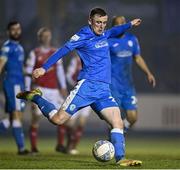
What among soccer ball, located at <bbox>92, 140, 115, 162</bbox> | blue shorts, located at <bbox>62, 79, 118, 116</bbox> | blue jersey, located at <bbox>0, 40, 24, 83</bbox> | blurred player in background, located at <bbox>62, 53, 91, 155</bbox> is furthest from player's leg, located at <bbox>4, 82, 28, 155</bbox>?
soccer ball, located at <bbox>92, 140, 115, 162</bbox>

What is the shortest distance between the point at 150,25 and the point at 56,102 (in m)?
6.26

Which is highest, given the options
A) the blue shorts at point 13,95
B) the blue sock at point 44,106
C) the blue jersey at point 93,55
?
the blue jersey at point 93,55

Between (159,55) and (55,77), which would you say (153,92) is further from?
(55,77)

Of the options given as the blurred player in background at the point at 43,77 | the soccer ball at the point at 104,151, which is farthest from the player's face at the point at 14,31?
the soccer ball at the point at 104,151

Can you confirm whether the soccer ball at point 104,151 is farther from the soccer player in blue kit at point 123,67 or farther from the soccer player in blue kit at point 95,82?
the soccer player in blue kit at point 123,67

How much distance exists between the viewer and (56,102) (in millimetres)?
15938

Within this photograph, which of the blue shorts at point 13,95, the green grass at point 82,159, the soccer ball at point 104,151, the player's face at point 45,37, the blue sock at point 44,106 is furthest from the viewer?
the player's face at point 45,37

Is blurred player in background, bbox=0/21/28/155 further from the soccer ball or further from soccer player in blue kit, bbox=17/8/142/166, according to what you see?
the soccer ball

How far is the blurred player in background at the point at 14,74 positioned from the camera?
49.2ft

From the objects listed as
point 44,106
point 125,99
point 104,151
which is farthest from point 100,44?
point 125,99

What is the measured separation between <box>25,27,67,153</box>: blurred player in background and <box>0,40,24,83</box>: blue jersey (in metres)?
0.47

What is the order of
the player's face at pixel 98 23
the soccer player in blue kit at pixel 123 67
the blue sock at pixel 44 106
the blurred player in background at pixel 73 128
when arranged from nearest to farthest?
1. the player's face at pixel 98 23
2. the blue sock at pixel 44 106
3. the soccer player in blue kit at pixel 123 67
4. the blurred player in background at pixel 73 128

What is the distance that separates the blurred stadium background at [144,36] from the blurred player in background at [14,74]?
4.65 meters

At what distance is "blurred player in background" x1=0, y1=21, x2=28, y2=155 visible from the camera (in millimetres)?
15008
